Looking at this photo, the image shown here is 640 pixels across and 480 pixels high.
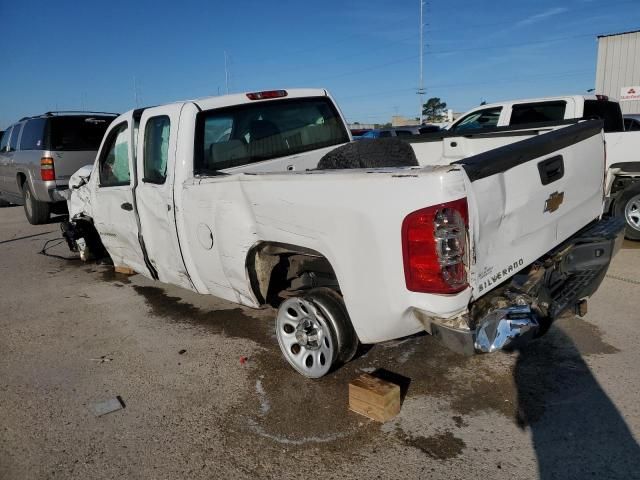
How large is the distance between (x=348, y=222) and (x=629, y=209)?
575cm

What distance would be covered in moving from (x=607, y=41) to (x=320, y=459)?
24.0 meters

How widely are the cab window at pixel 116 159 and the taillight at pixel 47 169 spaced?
4400mm

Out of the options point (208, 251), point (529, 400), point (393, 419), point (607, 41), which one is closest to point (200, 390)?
point (208, 251)

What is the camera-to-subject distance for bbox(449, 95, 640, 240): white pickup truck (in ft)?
21.4

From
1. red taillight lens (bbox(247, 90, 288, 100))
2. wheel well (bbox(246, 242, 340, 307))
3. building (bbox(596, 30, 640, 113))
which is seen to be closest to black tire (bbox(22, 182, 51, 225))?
red taillight lens (bbox(247, 90, 288, 100))

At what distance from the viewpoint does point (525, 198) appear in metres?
2.93

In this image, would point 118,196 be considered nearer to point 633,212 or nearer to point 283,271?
point 283,271

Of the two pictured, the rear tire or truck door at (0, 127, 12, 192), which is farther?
truck door at (0, 127, 12, 192)

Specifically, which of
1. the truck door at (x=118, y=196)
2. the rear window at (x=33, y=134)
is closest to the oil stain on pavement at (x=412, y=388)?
the truck door at (x=118, y=196)

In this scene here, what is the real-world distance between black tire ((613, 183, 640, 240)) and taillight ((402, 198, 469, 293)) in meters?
5.44

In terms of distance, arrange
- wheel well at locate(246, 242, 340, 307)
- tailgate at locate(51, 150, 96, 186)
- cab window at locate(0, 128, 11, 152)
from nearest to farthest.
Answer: wheel well at locate(246, 242, 340, 307)
tailgate at locate(51, 150, 96, 186)
cab window at locate(0, 128, 11, 152)

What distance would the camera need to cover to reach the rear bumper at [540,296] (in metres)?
2.61

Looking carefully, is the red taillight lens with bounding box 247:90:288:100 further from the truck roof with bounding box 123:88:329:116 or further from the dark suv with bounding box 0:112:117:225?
the dark suv with bounding box 0:112:117:225

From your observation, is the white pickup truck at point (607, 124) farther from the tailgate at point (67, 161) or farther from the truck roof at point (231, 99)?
the tailgate at point (67, 161)
